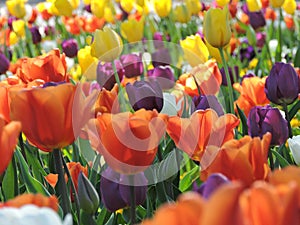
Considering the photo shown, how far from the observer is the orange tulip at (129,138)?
1.04 metres

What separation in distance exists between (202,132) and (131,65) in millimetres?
1210

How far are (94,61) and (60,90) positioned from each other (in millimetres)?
1181

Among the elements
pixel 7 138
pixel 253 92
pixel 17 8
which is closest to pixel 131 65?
pixel 253 92

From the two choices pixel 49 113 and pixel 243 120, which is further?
pixel 243 120

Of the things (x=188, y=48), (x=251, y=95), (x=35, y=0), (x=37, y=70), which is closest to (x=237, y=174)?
(x=37, y=70)

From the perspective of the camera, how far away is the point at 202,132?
127 centimetres

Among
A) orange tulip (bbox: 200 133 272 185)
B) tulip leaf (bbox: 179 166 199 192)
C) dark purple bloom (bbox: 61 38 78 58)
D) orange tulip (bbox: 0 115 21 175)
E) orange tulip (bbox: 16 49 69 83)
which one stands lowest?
dark purple bloom (bbox: 61 38 78 58)

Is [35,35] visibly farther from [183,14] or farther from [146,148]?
[146,148]

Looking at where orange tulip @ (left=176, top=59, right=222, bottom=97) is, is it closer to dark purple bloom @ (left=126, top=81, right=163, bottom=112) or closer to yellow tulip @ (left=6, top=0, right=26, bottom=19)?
dark purple bloom @ (left=126, top=81, right=163, bottom=112)

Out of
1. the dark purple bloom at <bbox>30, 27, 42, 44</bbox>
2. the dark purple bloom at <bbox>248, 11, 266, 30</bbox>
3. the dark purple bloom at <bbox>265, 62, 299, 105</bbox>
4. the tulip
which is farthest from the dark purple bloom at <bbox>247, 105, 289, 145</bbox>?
the dark purple bloom at <bbox>30, 27, 42, 44</bbox>

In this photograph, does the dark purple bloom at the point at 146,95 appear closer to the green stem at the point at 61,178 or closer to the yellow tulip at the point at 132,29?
the green stem at the point at 61,178

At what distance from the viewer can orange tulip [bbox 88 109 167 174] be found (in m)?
1.04

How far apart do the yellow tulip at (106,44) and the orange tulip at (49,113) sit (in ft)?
2.02

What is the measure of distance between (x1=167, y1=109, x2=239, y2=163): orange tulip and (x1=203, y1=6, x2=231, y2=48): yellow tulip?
0.52 meters
